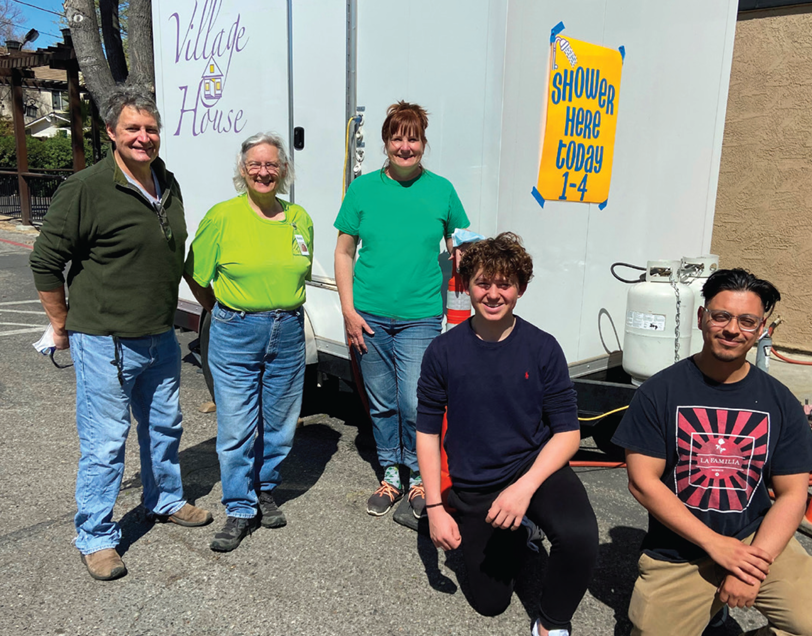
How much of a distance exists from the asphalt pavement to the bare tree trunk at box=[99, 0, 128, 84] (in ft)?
28.9

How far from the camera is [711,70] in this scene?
430 cm

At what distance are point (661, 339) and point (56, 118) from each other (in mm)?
54069

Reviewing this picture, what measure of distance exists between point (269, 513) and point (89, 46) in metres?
8.83

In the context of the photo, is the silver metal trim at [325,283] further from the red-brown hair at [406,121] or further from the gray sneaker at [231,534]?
the gray sneaker at [231,534]

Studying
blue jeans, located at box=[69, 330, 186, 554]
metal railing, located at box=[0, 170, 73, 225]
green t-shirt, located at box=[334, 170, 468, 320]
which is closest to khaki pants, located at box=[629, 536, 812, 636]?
green t-shirt, located at box=[334, 170, 468, 320]

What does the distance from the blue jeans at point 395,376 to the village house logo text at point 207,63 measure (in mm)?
1787

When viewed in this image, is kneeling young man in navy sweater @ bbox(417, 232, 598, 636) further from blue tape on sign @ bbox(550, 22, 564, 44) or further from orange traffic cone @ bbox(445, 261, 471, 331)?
blue tape on sign @ bbox(550, 22, 564, 44)

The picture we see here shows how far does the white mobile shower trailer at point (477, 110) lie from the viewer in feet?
10.5

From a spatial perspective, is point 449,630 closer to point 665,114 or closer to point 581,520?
point 581,520

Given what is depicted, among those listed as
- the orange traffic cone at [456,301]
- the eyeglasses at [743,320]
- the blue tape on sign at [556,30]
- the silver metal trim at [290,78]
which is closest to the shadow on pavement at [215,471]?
the orange traffic cone at [456,301]

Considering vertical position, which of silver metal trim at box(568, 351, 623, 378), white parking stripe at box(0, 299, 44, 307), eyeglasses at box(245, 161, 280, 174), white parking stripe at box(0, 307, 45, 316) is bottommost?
white parking stripe at box(0, 299, 44, 307)

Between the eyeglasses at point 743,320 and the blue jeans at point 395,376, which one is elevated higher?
the eyeglasses at point 743,320

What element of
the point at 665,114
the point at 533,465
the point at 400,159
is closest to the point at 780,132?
the point at 665,114

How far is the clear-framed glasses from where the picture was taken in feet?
9.14
